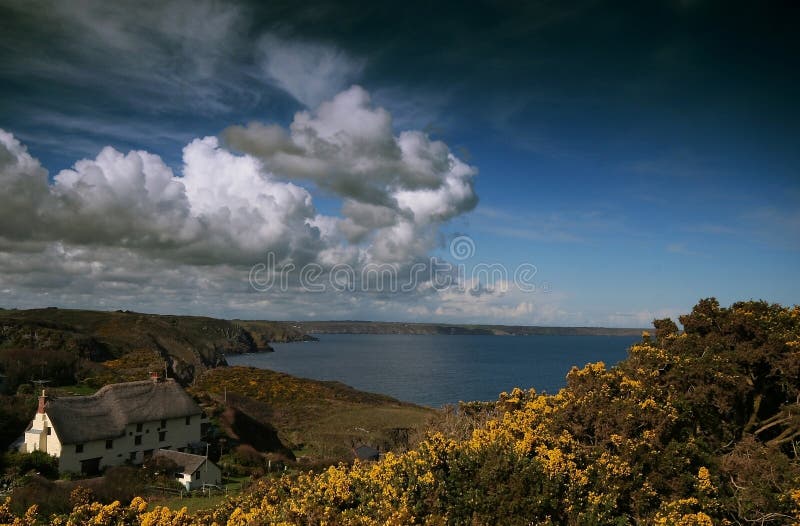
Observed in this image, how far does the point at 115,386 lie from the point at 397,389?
72508mm

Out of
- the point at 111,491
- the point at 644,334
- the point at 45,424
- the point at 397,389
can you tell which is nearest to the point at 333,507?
the point at 644,334

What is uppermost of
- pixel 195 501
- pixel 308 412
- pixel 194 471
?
pixel 194 471

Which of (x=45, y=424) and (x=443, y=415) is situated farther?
(x=45, y=424)

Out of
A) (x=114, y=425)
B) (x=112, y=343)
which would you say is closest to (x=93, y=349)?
(x=112, y=343)

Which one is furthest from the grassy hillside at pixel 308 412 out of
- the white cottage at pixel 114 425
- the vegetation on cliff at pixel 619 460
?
the vegetation on cliff at pixel 619 460

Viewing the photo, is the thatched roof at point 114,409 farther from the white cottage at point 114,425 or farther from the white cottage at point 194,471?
the white cottage at point 194,471

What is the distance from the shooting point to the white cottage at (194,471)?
30.7 metres

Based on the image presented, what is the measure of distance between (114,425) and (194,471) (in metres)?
8.79

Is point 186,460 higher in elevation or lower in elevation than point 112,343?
lower

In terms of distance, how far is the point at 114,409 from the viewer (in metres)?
36.6

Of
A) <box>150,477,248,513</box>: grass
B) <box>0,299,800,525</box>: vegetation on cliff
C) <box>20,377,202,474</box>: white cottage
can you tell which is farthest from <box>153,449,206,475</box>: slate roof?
<box>0,299,800,525</box>: vegetation on cliff

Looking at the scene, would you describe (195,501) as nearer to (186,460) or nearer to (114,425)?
(186,460)

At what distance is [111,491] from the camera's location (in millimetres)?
23797

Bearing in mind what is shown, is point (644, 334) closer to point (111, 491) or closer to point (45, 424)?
point (111, 491)
